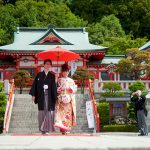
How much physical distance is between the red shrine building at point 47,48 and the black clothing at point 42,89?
20.8m

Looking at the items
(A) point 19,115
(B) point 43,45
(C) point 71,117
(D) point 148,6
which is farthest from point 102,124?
(D) point 148,6

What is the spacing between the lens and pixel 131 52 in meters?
30.7

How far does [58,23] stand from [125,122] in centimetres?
3289

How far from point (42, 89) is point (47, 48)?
22.9 m

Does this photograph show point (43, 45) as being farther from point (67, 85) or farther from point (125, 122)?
point (67, 85)

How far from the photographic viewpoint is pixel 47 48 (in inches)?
1288

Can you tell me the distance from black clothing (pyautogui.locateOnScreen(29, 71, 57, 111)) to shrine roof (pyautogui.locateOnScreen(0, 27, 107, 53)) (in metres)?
21.8

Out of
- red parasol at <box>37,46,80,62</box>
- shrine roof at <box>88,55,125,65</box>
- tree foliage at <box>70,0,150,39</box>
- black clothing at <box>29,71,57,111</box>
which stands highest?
tree foliage at <box>70,0,150,39</box>

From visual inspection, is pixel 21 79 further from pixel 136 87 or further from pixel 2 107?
pixel 136 87

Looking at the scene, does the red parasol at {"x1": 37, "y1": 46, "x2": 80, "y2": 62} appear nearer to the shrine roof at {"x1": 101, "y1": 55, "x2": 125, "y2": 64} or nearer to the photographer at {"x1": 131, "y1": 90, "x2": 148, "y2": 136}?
the photographer at {"x1": 131, "y1": 90, "x2": 148, "y2": 136}

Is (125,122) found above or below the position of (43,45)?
below

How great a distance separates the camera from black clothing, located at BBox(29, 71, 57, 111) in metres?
10.0

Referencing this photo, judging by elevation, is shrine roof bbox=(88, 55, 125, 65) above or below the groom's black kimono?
above

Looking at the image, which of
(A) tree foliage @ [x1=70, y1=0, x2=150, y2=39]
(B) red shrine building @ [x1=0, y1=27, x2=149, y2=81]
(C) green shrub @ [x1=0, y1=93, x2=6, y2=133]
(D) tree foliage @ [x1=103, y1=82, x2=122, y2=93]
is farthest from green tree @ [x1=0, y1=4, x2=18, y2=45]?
(C) green shrub @ [x1=0, y1=93, x2=6, y2=133]
